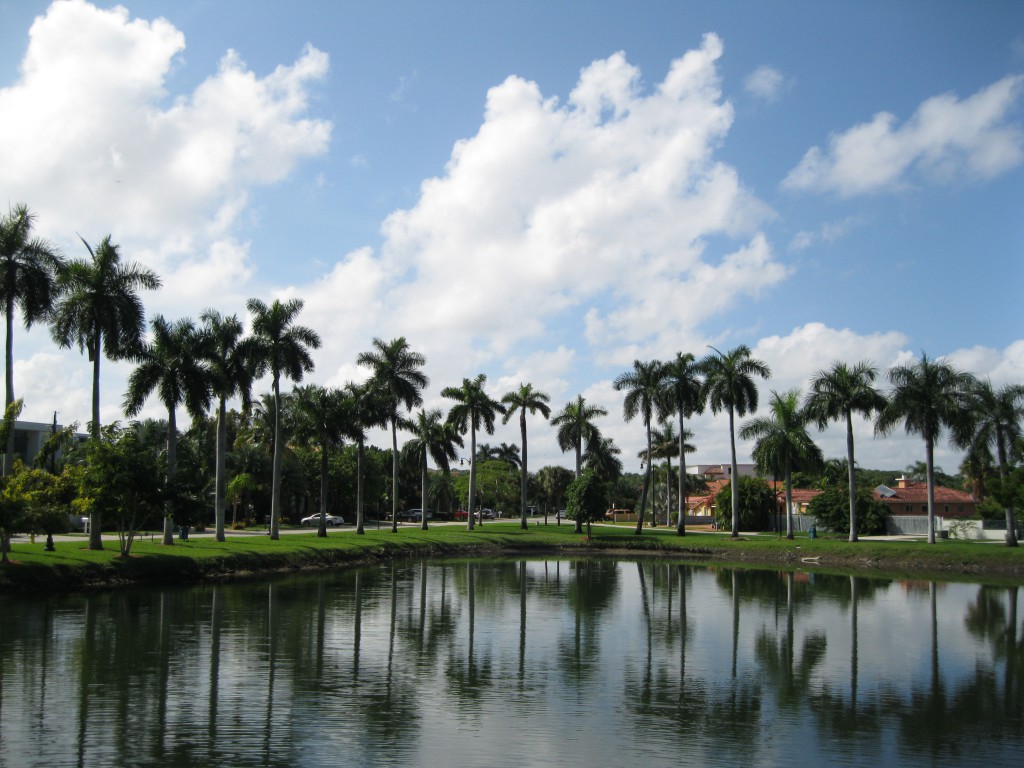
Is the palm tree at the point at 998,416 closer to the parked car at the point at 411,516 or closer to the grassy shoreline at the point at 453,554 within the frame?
the grassy shoreline at the point at 453,554

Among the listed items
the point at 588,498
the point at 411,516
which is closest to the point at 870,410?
the point at 588,498

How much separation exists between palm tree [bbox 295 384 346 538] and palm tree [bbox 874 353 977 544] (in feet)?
132

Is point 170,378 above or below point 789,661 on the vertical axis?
above

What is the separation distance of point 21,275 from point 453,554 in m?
35.5

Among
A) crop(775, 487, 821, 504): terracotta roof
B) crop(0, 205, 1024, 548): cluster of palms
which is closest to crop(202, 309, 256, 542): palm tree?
crop(0, 205, 1024, 548): cluster of palms

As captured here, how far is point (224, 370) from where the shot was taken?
50.2m

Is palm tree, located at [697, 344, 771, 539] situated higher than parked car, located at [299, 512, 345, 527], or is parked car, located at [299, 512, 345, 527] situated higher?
palm tree, located at [697, 344, 771, 539]

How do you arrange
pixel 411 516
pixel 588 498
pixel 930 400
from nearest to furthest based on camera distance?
pixel 930 400
pixel 588 498
pixel 411 516

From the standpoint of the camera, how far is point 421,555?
202ft

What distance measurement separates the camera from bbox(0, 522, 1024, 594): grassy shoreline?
1431 inches

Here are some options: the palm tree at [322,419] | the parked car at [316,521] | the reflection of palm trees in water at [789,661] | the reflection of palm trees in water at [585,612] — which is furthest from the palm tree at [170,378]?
the parked car at [316,521]

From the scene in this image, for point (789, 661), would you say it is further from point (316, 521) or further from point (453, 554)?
point (316, 521)

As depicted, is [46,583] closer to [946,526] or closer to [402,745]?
[402,745]

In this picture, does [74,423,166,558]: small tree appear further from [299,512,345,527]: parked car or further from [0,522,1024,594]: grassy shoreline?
[299,512,345,527]: parked car
